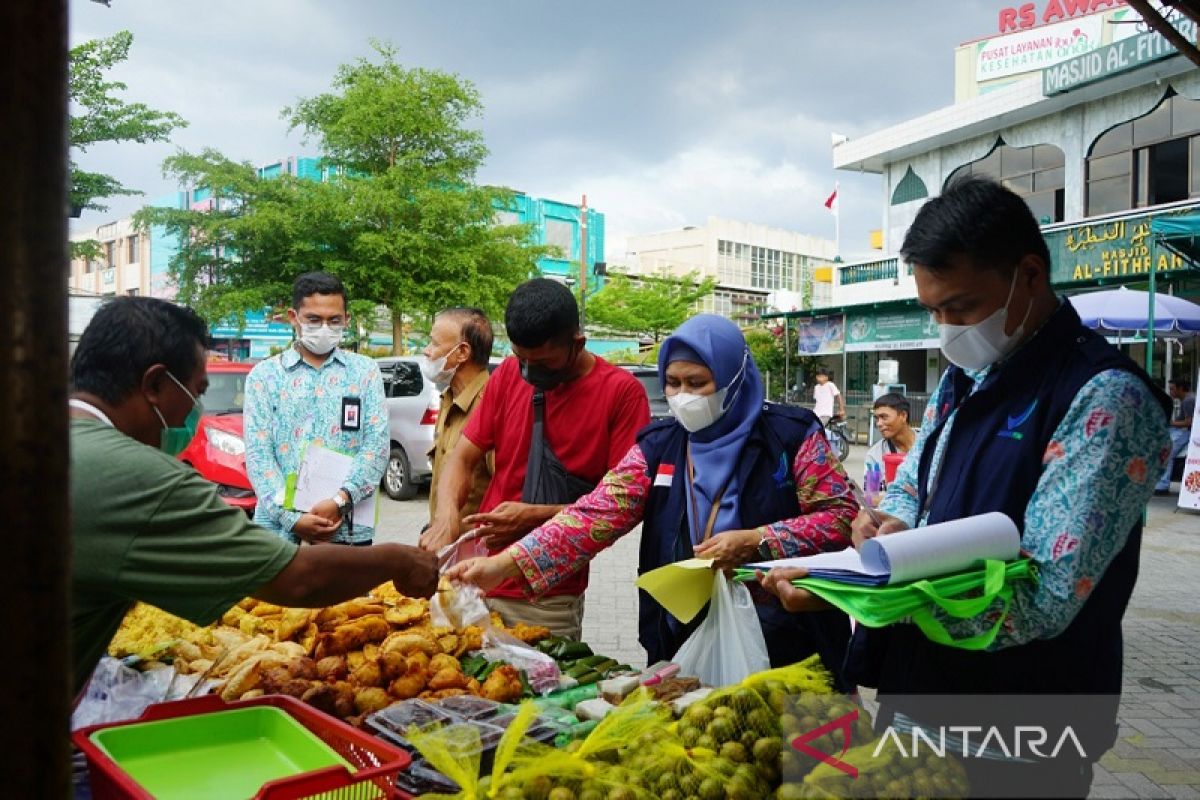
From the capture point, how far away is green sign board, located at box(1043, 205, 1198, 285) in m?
17.5

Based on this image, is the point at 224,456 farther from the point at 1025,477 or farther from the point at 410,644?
the point at 1025,477

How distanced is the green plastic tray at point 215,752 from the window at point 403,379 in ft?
33.2

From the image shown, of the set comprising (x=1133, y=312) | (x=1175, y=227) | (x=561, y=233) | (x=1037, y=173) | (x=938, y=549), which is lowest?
(x=938, y=549)

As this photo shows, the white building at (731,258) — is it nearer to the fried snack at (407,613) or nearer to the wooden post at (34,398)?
the fried snack at (407,613)

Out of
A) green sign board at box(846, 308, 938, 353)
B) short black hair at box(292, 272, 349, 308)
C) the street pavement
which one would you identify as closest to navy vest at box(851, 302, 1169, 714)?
the street pavement

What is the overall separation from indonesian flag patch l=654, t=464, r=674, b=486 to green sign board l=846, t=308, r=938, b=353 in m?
20.0

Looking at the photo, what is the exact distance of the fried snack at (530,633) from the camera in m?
3.01

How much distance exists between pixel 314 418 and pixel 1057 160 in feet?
70.3

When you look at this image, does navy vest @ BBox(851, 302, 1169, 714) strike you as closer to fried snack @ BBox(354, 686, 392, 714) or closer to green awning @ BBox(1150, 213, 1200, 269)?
fried snack @ BBox(354, 686, 392, 714)

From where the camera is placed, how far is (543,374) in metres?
3.32

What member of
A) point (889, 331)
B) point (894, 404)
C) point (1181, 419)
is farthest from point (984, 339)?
point (889, 331)

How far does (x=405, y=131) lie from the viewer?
65.2 ft

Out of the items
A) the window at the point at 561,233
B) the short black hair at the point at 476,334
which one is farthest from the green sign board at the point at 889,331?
the window at the point at 561,233

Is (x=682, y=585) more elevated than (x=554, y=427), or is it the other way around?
(x=554, y=427)
